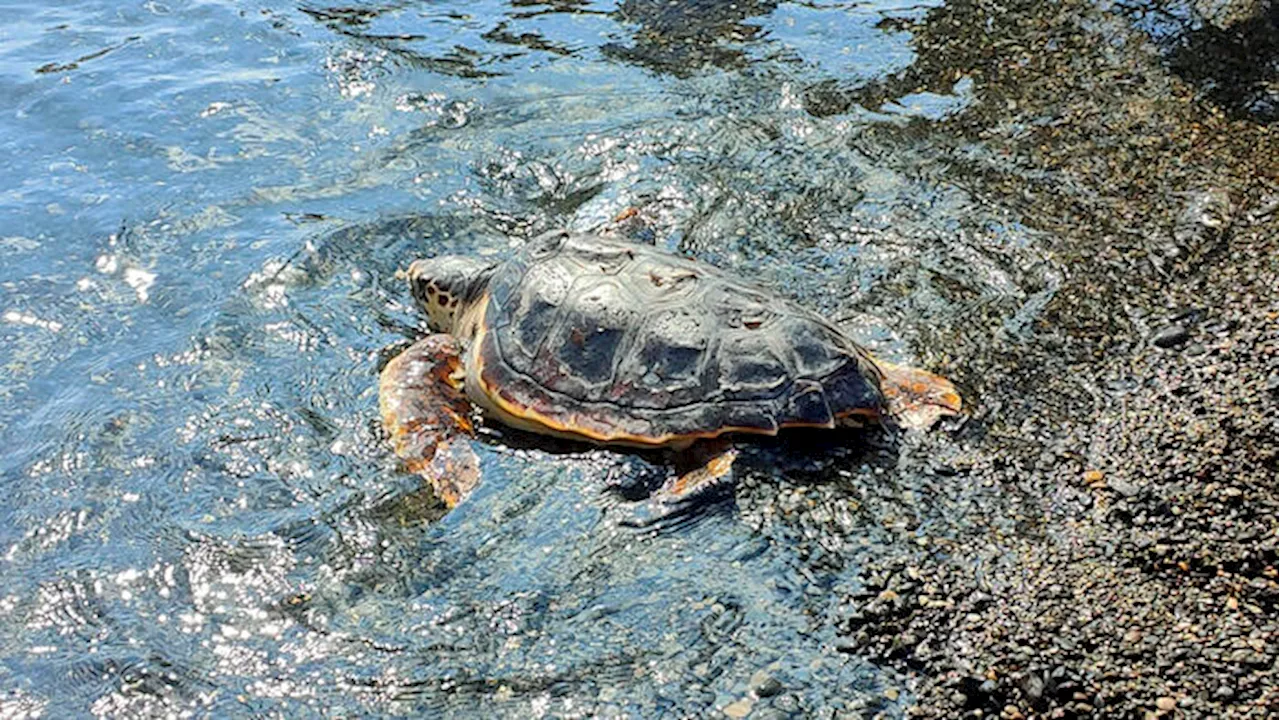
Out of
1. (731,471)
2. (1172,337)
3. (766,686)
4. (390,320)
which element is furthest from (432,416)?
(1172,337)

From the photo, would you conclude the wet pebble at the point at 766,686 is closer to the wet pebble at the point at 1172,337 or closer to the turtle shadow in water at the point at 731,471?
the turtle shadow in water at the point at 731,471

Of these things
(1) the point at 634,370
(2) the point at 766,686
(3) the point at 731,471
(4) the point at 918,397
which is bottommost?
(2) the point at 766,686

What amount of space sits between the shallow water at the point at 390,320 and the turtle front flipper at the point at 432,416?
0.12 meters

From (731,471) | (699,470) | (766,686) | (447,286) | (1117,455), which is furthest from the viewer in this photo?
(447,286)

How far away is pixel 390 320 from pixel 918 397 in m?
3.41

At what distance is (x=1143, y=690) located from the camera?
3934mm

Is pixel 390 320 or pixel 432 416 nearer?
pixel 432 416

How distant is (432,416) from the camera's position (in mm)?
5887

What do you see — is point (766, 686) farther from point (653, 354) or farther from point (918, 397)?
point (918, 397)

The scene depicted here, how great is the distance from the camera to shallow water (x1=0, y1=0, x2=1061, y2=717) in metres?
4.54

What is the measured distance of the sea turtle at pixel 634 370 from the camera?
213 inches

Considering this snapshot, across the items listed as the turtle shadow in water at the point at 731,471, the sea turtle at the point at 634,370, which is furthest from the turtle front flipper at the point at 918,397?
the turtle shadow in water at the point at 731,471

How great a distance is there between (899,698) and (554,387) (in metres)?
2.50

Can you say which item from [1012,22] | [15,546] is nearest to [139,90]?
[15,546]
